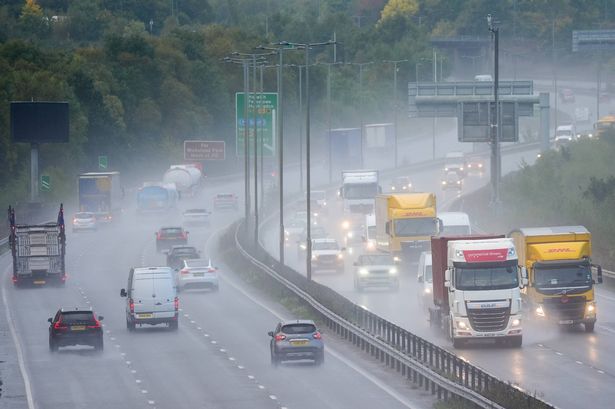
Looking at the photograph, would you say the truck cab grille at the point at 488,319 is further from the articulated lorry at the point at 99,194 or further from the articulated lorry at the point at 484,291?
the articulated lorry at the point at 99,194

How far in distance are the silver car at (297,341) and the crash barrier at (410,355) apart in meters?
2.18

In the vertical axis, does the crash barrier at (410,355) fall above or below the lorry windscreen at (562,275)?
below

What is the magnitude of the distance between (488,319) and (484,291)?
0.85m

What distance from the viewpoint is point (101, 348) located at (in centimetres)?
4931

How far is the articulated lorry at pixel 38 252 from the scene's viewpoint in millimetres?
71438

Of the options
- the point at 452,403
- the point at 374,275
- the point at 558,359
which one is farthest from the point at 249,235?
the point at 452,403

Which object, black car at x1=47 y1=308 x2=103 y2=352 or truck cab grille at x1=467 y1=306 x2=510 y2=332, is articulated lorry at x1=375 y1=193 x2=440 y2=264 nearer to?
truck cab grille at x1=467 y1=306 x2=510 y2=332

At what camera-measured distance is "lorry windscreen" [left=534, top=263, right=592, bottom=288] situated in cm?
4925

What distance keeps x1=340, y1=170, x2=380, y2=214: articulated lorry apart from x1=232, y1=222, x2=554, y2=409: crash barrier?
32.8 metres

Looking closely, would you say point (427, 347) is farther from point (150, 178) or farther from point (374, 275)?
point (150, 178)

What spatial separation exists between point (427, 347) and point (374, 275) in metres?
26.3

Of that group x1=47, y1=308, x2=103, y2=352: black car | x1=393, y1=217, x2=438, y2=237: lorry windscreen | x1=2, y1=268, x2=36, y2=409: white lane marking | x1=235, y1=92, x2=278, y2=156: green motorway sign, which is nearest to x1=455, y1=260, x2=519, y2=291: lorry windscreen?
x1=47, y1=308, x2=103, y2=352: black car

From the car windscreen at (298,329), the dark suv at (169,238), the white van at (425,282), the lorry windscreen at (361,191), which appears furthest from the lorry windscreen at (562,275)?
the lorry windscreen at (361,191)

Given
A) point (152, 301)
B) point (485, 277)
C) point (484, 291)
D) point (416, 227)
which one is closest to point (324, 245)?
point (416, 227)
